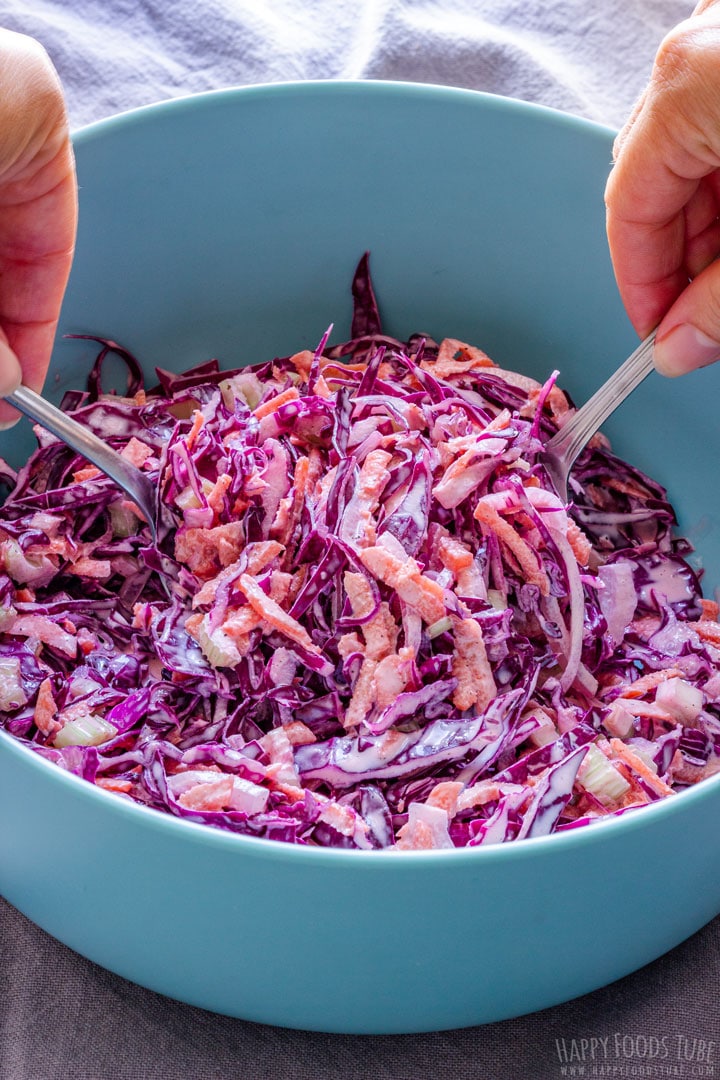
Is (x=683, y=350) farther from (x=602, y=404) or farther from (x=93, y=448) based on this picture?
(x=93, y=448)

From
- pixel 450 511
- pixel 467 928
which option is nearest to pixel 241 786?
pixel 467 928

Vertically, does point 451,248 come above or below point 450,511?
above

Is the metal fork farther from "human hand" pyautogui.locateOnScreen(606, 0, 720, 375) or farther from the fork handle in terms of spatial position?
"human hand" pyautogui.locateOnScreen(606, 0, 720, 375)

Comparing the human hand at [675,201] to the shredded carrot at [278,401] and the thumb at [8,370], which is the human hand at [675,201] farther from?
the thumb at [8,370]

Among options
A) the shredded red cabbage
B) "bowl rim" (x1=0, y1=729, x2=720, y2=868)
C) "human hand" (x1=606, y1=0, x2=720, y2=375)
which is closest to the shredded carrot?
the shredded red cabbage

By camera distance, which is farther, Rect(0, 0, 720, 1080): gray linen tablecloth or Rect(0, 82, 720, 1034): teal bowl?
Rect(0, 0, 720, 1080): gray linen tablecloth

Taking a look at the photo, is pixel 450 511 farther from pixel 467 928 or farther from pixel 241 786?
pixel 467 928
